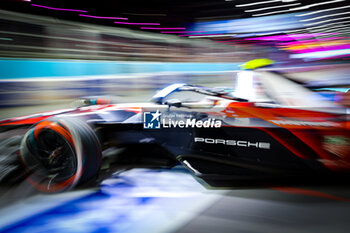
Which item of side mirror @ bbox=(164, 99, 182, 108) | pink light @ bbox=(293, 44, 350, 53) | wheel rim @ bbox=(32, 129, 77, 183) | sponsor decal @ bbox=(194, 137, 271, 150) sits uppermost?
pink light @ bbox=(293, 44, 350, 53)

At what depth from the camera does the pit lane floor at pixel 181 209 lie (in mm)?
1337

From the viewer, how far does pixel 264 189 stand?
1710 millimetres

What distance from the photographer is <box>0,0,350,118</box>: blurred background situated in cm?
158

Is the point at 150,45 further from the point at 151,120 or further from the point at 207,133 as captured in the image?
the point at 207,133

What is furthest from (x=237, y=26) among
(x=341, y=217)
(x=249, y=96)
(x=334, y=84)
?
(x=341, y=217)

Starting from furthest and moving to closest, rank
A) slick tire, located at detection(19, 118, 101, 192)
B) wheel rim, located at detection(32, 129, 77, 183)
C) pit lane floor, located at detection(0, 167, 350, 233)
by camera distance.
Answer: wheel rim, located at detection(32, 129, 77, 183), slick tire, located at detection(19, 118, 101, 192), pit lane floor, located at detection(0, 167, 350, 233)

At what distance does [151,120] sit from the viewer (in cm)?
186

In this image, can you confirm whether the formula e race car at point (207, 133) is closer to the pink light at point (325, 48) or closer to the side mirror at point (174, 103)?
the side mirror at point (174, 103)

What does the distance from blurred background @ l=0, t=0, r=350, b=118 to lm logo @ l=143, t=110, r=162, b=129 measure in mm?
151

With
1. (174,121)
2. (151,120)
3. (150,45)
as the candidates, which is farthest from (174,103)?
(150,45)

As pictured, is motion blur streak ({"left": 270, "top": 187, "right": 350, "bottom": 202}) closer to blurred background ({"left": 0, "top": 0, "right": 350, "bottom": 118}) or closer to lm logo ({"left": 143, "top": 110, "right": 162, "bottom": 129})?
blurred background ({"left": 0, "top": 0, "right": 350, "bottom": 118})

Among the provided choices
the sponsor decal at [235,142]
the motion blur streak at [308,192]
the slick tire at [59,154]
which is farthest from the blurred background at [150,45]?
the motion blur streak at [308,192]

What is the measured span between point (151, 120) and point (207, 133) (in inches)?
18.4

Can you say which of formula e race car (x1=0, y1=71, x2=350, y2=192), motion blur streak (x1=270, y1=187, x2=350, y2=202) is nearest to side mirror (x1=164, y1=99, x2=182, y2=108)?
formula e race car (x1=0, y1=71, x2=350, y2=192)
